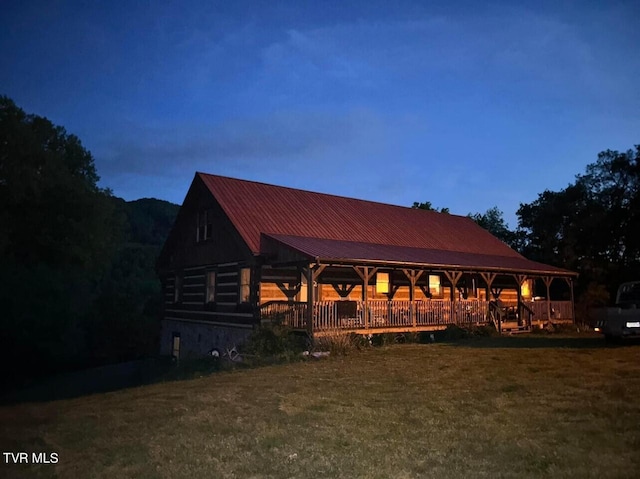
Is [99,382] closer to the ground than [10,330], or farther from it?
closer to the ground

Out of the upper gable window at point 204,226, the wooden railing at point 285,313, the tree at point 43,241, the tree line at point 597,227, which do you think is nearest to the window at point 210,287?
the upper gable window at point 204,226

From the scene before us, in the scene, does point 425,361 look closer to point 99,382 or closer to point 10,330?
point 99,382

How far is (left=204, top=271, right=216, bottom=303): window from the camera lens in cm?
2545

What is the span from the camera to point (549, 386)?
37.9 feet

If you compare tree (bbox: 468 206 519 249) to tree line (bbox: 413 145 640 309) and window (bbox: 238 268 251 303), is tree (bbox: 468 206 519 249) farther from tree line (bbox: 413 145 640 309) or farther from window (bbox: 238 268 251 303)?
window (bbox: 238 268 251 303)

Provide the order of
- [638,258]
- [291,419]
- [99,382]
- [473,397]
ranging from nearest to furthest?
[291,419] → [473,397] → [99,382] → [638,258]

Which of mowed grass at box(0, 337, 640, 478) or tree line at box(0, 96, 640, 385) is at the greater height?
tree line at box(0, 96, 640, 385)

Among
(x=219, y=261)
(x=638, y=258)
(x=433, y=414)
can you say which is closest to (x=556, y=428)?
(x=433, y=414)

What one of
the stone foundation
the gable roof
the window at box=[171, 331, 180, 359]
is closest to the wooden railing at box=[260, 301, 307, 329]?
the stone foundation

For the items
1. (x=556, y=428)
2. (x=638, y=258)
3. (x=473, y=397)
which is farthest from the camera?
(x=638, y=258)

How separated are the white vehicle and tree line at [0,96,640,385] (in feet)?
51.3

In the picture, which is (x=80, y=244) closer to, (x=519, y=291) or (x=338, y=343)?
(x=338, y=343)

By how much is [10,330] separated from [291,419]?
2741cm

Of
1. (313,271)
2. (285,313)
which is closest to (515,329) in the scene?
(285,313)
